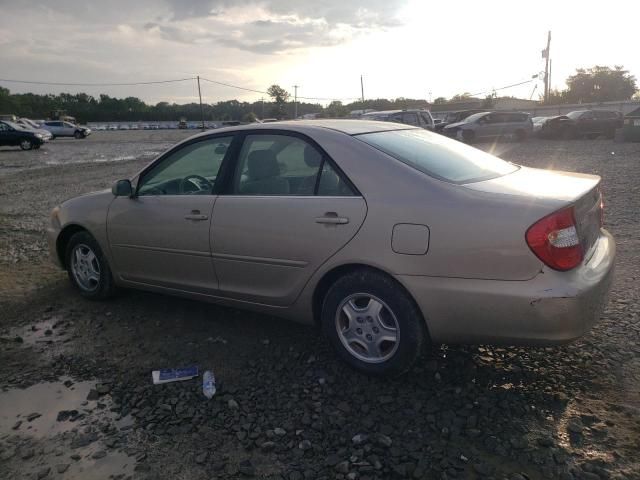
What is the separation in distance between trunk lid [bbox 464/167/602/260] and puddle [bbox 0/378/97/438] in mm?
2675

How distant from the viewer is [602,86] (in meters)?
62.5

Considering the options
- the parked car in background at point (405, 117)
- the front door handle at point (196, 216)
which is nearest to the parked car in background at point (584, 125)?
the parked car in background at point (405, 117)

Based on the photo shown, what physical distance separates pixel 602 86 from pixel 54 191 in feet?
219

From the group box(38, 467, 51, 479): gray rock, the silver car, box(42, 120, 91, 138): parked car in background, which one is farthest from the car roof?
box(42, 120, 91, 138): parked car in background

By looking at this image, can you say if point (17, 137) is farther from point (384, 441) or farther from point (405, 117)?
point (384, 441)

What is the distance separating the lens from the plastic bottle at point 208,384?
317 cm

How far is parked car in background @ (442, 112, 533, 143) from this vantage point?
81.0 ft

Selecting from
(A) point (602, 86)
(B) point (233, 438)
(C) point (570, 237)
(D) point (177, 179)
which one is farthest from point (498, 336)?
(A) point (602, 86)

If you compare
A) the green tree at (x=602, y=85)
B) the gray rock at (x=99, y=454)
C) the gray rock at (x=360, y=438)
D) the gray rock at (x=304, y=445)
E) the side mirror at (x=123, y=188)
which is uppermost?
the green tree at (x=602, y=85)

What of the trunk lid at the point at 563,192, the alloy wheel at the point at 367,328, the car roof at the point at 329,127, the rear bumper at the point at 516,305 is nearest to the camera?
the rear bumper at the point at 516,305

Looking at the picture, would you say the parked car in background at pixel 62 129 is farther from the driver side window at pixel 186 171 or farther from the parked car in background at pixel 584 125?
the driver side window at pixel 186 171

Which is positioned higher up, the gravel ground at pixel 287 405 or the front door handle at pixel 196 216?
the front door handle at pixel 196 216

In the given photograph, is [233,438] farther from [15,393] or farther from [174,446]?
[15,393]

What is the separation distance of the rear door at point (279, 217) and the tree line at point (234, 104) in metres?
56.4
